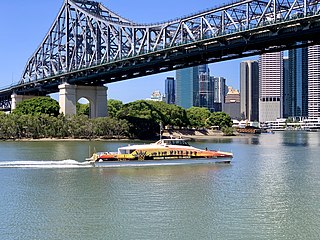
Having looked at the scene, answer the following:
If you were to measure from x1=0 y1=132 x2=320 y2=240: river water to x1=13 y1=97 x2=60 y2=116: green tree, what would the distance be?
5589cm

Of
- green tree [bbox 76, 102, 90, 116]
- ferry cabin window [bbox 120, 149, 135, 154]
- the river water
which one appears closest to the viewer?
the river water

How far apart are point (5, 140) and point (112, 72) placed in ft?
65.4

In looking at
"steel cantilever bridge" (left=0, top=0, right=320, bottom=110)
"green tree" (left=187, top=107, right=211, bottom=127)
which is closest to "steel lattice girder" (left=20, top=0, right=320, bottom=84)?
"steel cantilever bridge" (left=0, top=0, right=320, bottom=110)

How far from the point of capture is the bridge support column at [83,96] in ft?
314

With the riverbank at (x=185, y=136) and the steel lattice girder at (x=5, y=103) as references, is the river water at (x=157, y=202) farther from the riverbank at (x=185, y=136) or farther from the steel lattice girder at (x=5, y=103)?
the steel lattice girder at (x=5, y=103)

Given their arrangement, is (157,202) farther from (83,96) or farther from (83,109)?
(83,109)

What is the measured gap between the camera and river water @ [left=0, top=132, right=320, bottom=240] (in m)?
21.3

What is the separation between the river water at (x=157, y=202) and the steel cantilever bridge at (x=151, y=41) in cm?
2176

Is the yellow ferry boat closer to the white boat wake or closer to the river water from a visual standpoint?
the white boat wake

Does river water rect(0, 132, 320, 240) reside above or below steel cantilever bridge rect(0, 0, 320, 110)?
below

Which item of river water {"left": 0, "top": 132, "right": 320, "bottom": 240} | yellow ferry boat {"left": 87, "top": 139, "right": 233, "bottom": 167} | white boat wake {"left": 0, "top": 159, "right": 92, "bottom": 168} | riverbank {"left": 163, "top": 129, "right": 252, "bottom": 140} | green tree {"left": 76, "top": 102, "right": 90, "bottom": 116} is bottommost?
riverbank {"left": 163, "top": 129, "right": 252, "bottom": 140}

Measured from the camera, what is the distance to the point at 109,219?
907 inches

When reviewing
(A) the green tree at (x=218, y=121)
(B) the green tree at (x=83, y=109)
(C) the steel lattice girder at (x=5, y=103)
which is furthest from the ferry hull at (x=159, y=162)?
(A) the green tree at (x=218, y=121)

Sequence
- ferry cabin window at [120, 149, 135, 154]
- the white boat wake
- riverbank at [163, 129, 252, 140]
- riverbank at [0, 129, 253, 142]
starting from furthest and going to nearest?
riverbank at [163, 129, 252, 140], riverbank at [0, 129, 253, 142], ferry cabin window at [120, 149, 135, 154], the white boat wake
